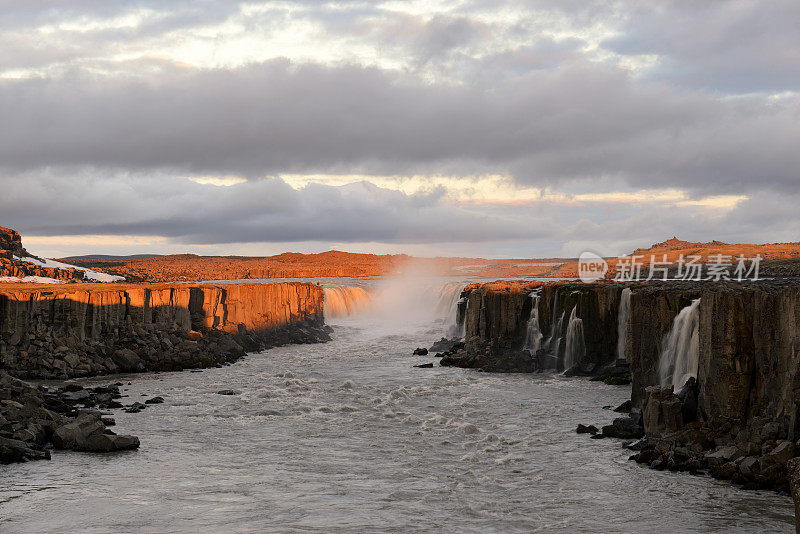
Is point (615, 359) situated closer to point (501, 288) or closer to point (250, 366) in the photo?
point (501, 288)

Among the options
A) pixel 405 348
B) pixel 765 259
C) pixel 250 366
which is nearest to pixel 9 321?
pixel 250 366

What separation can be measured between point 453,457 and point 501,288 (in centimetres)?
2781

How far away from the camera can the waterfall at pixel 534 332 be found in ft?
148

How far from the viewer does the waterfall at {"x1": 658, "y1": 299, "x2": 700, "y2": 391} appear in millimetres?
26359

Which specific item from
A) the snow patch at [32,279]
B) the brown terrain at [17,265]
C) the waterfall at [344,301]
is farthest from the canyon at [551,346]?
the brown terrain at [17,265]

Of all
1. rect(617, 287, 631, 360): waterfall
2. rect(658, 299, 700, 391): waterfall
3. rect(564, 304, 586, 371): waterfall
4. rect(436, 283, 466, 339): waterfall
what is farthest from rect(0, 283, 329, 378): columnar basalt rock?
rect(658, 299, 700, 391): waterfall

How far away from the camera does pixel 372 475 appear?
20766mm

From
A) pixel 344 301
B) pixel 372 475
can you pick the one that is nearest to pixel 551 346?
pixel 372 475

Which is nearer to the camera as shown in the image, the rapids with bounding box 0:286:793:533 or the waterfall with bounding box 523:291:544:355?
the rapids with bounding box 0:286:793:533

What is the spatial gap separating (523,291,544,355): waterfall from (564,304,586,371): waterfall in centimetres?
290

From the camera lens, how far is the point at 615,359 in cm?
3978

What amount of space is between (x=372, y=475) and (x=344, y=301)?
223 ft

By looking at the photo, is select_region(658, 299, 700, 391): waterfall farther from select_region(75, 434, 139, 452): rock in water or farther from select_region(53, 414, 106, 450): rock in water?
select_region(53, 414, 106, 450): rock in water

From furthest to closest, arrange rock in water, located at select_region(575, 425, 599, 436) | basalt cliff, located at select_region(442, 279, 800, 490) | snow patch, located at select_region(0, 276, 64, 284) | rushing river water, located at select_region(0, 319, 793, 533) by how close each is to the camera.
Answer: snow patch, located at select_region(0, 276, 64, 284)
rock in water, located at select_region(575, 425, 599, 436)
basalt cliff, located at select_region(442, 279, 800, 490)
rushing river water, located at select_region(0, 319, 793, 533)
